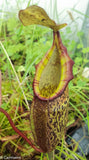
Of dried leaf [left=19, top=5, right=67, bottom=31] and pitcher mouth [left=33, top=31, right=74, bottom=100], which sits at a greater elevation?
dried leaf [left=19, top=5, right=67, bottom=31]

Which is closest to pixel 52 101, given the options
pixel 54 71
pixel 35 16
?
pixel 54 71

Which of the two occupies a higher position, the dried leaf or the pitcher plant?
the dried leaf

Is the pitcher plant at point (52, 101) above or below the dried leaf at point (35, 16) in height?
below

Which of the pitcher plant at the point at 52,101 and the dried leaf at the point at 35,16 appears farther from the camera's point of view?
the pitcher plant at the point at 52,101

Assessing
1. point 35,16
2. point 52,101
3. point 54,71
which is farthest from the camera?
point 54,71

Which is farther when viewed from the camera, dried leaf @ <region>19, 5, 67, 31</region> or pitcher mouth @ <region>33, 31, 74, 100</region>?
pitcher mouth @ <region>33, 31, 74, 100</region>

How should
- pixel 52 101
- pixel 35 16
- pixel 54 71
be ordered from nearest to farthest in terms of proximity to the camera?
pixel 35 16
pixel 52 101
pixel 54 71

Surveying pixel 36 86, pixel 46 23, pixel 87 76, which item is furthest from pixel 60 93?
pixel 87 76

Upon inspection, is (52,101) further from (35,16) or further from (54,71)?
(35,16)
